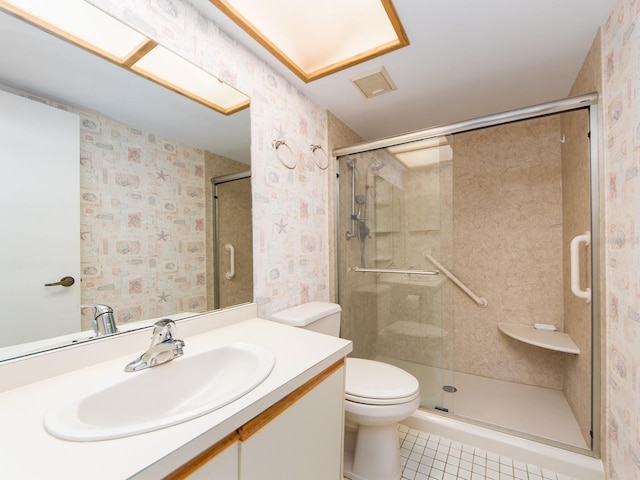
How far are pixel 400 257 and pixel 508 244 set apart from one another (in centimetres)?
99

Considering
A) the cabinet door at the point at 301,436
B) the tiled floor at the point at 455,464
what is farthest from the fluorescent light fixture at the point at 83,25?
the tiled floor at the point at 455,464

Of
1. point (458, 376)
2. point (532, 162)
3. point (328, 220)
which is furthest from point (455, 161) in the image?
point (458, 376)

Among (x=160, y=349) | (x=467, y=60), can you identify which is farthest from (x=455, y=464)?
(x=467, y=60)

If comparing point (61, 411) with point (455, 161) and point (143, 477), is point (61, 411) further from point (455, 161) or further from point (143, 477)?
point (455, 161)

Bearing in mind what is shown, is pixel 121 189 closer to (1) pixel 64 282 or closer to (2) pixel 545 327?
(1) pixel 64 282

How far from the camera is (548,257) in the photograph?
208 centimetres

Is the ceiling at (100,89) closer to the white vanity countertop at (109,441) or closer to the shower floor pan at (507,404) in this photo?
the white vanity countertop at (109,441)

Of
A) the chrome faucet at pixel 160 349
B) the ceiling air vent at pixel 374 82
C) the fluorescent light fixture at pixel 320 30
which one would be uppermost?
the fluorescent light fixture at pixel 320 30

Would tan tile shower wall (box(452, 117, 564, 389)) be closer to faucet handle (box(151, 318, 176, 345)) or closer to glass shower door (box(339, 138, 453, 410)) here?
glass shower door (box(339, 138, 453, 410))

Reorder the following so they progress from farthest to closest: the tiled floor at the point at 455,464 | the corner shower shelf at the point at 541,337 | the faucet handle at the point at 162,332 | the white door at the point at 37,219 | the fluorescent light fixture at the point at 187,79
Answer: the corner shower shelf at the point at 541,337
the tiled floor at the point at 455,464
the fluorescent light fixture at the point at 187,79
the faucet handle at the point at 162,332
the white door at the point at 37,219

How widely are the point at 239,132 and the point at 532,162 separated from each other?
85.6 inches

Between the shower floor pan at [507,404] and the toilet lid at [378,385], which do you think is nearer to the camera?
the toilet lid at [378,385]

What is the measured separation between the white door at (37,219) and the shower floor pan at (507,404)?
6.01 feet

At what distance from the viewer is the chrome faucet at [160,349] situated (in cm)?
79
